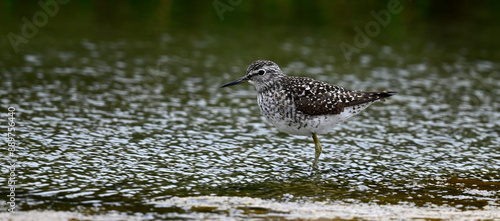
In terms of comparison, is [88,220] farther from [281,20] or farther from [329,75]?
[281,20]

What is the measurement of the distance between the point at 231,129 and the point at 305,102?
2.57m

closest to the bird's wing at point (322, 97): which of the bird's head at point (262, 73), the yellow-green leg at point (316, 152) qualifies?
the bird's head at point (262, 73)

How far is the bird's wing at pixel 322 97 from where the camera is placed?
1310cm

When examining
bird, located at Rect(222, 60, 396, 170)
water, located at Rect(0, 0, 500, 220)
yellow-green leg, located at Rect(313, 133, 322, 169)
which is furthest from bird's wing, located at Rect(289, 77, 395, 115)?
water, located at Rect(0, 0, 500, 220)

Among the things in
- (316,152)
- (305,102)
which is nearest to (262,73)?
(305,102)

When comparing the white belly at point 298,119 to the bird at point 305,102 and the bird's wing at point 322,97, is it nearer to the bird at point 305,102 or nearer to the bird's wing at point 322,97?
the bird at point 305,102

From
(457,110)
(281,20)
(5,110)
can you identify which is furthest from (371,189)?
(281,20)

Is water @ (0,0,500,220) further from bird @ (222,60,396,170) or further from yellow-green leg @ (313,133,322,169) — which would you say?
bird @ (222,60,396,170)

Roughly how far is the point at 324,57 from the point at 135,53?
5.40 m

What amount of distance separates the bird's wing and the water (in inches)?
39.8

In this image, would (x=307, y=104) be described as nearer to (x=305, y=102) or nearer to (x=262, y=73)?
(x=305, y=102)

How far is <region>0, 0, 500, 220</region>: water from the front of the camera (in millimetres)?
10805

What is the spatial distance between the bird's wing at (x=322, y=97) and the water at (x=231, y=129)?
101 centimetres

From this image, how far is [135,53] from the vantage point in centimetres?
2123
